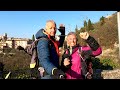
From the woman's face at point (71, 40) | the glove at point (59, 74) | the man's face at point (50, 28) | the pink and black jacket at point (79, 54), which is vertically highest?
the man's face at point (50, 28)

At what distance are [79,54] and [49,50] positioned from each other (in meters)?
0.51

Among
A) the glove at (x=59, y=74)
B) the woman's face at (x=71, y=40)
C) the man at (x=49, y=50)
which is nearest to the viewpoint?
the glove at (x=59, y=74)

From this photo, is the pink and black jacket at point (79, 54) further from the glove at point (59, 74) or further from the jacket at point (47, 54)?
the glove at point (59, 74)

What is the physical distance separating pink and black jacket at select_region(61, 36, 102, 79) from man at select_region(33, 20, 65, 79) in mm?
221

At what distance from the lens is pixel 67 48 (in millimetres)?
3123

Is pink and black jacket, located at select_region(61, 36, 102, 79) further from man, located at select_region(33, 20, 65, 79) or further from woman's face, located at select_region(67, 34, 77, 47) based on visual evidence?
man, located at select_region(33, 20, 65, 79)

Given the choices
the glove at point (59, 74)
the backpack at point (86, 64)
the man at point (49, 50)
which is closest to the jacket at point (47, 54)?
the man at point (49, 50)

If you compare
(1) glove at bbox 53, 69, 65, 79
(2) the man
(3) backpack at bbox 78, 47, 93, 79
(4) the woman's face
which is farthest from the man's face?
(1) glove at bbox 53, 69, 65, 79

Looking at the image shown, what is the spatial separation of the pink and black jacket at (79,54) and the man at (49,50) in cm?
22

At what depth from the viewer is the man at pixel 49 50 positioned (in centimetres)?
238

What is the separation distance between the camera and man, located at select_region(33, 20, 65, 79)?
2.38m

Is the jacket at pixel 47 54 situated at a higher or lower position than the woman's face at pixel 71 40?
lower
